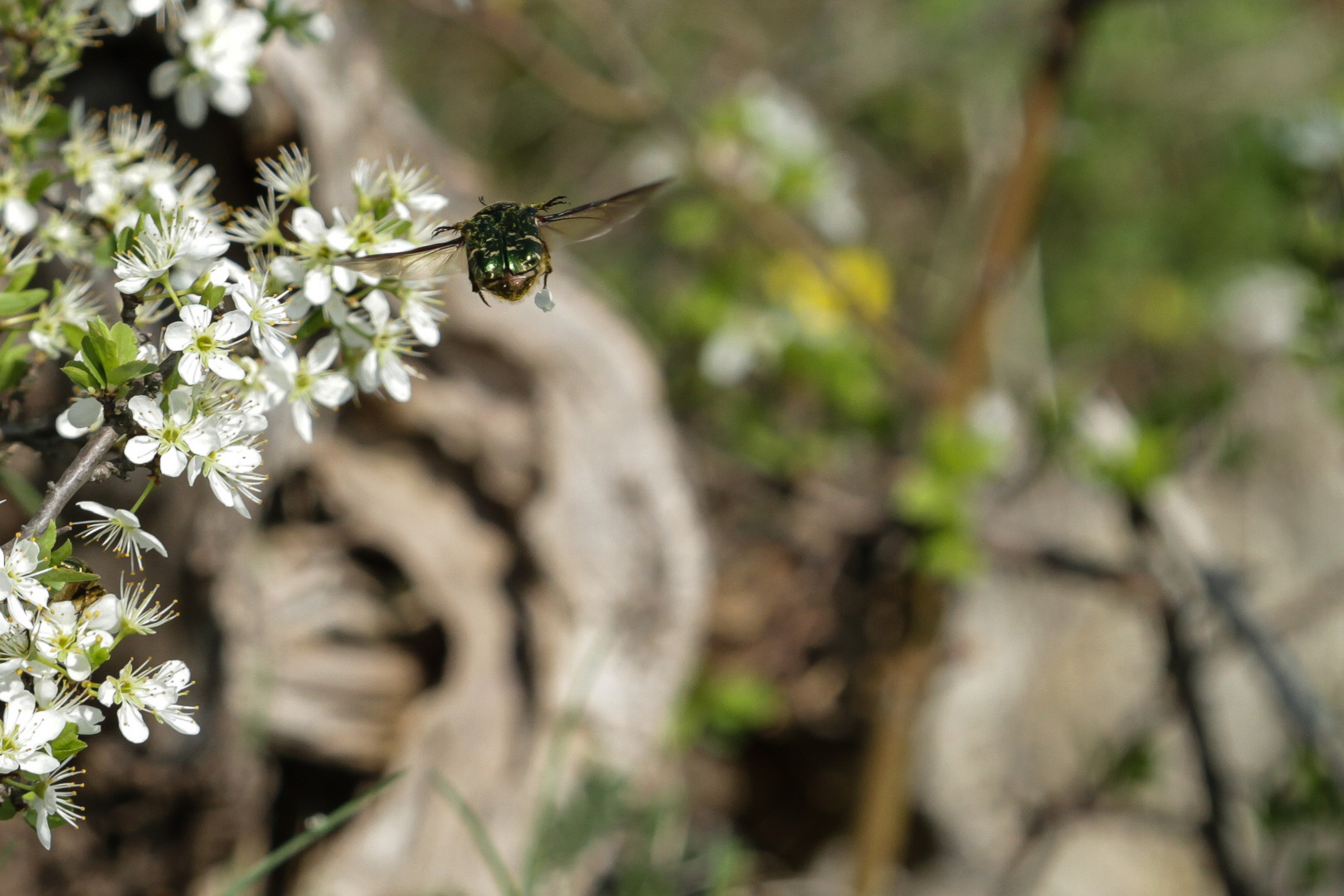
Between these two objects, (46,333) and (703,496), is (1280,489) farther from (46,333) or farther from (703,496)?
A: (46,333)

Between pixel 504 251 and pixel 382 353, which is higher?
pixel 504 251

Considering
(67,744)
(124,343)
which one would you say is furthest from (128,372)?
(67,744)

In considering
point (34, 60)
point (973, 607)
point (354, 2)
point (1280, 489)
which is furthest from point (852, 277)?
point (34, 60)

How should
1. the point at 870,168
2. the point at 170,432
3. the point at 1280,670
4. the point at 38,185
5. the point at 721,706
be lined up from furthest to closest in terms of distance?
the point at 870,168 < the point at 721,706 < the point at 1280,670 < the point at 38,185 < the point at 170,432

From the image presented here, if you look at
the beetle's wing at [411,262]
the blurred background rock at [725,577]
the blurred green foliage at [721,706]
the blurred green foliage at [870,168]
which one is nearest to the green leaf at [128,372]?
the beetle's wing at [411,262]

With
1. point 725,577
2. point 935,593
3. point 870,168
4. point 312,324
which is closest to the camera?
point 312,324

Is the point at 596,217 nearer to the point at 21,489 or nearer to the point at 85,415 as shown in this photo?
the point at 85,415

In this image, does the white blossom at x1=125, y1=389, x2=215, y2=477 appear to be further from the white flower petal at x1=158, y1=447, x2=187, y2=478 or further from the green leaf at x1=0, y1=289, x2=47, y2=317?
the green leaf at x1=0, y1=289, x2=47, y2=317
